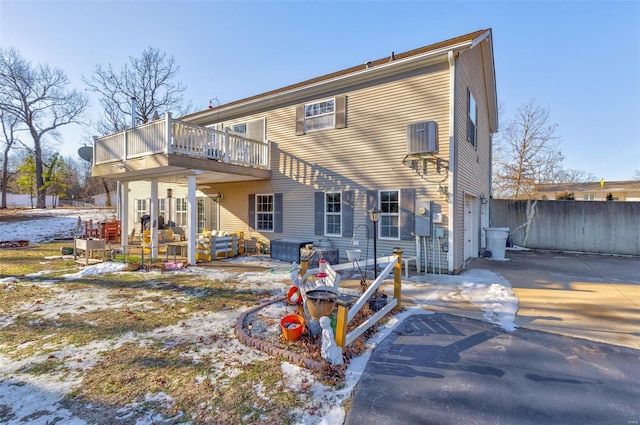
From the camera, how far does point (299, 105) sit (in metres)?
10.5

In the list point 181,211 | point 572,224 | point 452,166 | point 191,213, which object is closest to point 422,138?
point 452,166

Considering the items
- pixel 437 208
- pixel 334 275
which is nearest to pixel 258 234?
pixel 437 208

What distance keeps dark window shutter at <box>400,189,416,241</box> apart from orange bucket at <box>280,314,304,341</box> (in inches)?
199

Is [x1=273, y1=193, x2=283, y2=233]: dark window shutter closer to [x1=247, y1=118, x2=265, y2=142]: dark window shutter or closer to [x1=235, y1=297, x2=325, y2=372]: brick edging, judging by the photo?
[x1=247, y1=118, x2=265, y2=142]: dark window shutter

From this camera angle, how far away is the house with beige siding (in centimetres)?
790

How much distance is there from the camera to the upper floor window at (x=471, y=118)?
908cm

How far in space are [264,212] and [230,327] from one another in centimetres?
741

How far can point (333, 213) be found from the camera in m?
9.81

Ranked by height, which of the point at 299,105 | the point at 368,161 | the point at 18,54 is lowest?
the point at 368,161

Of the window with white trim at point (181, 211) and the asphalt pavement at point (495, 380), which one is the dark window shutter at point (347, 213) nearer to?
the asphalt pavement at point (495, 380)

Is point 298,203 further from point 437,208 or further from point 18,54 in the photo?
point 18,54

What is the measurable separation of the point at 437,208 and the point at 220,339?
6.19 metres

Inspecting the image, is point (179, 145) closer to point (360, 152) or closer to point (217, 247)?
point (217, 247)

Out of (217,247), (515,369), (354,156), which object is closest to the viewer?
(515,369)
